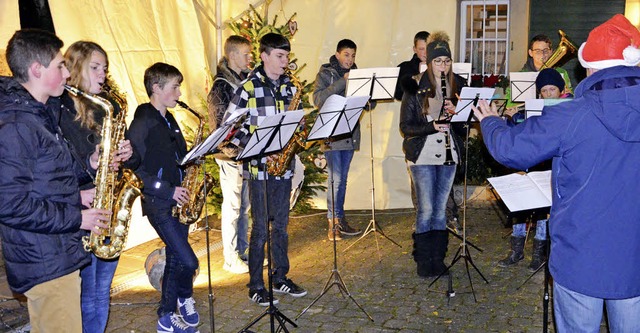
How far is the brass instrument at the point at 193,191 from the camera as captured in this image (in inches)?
207

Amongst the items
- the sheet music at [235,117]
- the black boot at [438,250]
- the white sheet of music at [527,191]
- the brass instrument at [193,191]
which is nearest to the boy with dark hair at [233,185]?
the brass instrument at [193,191]

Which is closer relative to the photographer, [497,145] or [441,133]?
[497,145]

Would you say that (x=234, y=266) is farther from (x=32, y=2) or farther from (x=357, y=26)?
(x=357, y=26)

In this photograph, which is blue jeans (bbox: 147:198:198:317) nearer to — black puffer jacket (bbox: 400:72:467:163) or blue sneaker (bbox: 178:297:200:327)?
blue sneaker (bbox: 178:297:200:327)

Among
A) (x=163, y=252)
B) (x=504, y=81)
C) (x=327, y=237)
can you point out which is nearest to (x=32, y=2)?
(x=163, y=252)

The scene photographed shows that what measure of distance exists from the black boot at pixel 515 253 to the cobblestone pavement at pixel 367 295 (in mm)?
95

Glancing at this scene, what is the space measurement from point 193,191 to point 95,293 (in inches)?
50.4

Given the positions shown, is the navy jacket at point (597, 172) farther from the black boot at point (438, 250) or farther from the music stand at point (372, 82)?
the music stand at point (372, 82)

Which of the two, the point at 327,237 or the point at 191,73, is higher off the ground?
the point at 191,73

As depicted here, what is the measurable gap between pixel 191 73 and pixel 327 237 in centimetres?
276

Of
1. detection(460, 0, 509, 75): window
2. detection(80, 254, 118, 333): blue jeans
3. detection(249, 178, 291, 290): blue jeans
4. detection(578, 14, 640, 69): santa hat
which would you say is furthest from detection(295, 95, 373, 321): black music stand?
detection(460, 0, 509, 75): window

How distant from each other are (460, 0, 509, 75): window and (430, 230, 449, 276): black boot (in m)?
4.55

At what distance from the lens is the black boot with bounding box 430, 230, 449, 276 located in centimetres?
682

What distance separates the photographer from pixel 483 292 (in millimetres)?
6457
